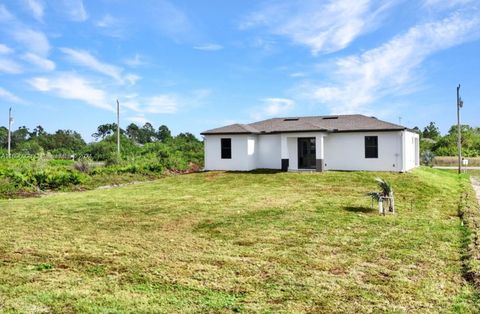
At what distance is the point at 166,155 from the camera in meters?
27.6

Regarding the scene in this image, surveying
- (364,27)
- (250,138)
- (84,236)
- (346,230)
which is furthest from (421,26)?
(84,236)

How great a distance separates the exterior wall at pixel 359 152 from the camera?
20.4 metres

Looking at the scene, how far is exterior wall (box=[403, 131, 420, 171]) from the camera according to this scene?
838 inches

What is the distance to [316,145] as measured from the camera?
70.2 ft

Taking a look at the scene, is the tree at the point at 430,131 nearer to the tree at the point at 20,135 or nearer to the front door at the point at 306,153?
the front door at the point at 306,153

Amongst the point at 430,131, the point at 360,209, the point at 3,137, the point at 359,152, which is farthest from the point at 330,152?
the point at 3,137

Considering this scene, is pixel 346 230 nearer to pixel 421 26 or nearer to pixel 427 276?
pixel 427 276

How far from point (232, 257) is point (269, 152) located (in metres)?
17.8

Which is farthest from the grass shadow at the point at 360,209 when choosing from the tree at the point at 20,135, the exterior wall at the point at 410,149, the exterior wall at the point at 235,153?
the tree at the point at 20,135

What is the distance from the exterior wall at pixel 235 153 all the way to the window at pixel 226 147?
0.66ft

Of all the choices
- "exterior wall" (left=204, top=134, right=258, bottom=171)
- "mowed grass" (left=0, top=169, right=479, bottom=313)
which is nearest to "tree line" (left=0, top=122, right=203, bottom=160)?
"exterior wall" (left=204, top=134, right=258, bottom=171)

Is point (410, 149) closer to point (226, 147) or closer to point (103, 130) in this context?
point (226, 147)

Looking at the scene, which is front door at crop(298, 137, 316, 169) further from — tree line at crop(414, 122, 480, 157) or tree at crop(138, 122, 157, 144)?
tree at crop(138, 122, 157, 144)

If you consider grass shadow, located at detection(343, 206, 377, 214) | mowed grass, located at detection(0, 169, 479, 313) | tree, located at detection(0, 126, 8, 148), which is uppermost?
tree, located at detection(0, 126, 8, 148)
